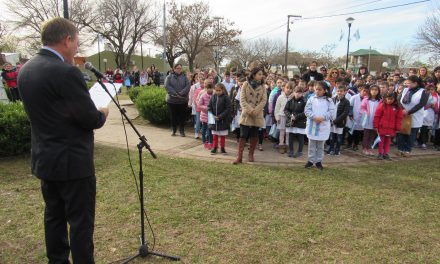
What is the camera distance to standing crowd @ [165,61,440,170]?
6566 mm

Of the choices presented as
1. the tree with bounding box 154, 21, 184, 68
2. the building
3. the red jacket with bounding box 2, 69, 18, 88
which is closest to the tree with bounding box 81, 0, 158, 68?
the tree with bounding box 154, 21, 184, 68

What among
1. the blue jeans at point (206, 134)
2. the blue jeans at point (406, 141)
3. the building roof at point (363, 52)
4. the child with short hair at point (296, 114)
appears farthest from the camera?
the building roof at point (363, 52)

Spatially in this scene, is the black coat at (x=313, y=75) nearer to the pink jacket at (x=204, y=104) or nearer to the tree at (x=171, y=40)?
the pink jacket at (x=204, y=104)

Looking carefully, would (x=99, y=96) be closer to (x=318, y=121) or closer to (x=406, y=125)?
(x=318, y=121)

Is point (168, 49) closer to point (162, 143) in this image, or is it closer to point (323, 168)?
point (162, 143)

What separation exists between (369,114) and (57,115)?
694 cm

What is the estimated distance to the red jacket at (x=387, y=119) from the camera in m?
7.21

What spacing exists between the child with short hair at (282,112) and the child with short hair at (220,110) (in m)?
1.16

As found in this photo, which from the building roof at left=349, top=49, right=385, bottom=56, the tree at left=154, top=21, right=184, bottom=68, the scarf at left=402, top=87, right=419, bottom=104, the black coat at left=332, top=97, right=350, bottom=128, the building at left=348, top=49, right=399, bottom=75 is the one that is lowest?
the black coat at left=332, top=97, right=350, bottom=128

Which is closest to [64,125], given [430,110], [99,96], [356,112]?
[99,96]

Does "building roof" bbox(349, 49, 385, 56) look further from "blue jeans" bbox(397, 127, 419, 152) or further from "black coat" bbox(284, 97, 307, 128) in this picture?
"black coat" bbox(284, 97, 307, 128)

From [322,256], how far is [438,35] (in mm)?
33658

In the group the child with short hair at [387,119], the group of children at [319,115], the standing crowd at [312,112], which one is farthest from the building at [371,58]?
the child with short hair at [387,119]

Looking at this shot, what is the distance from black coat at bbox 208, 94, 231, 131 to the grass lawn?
1.16m
